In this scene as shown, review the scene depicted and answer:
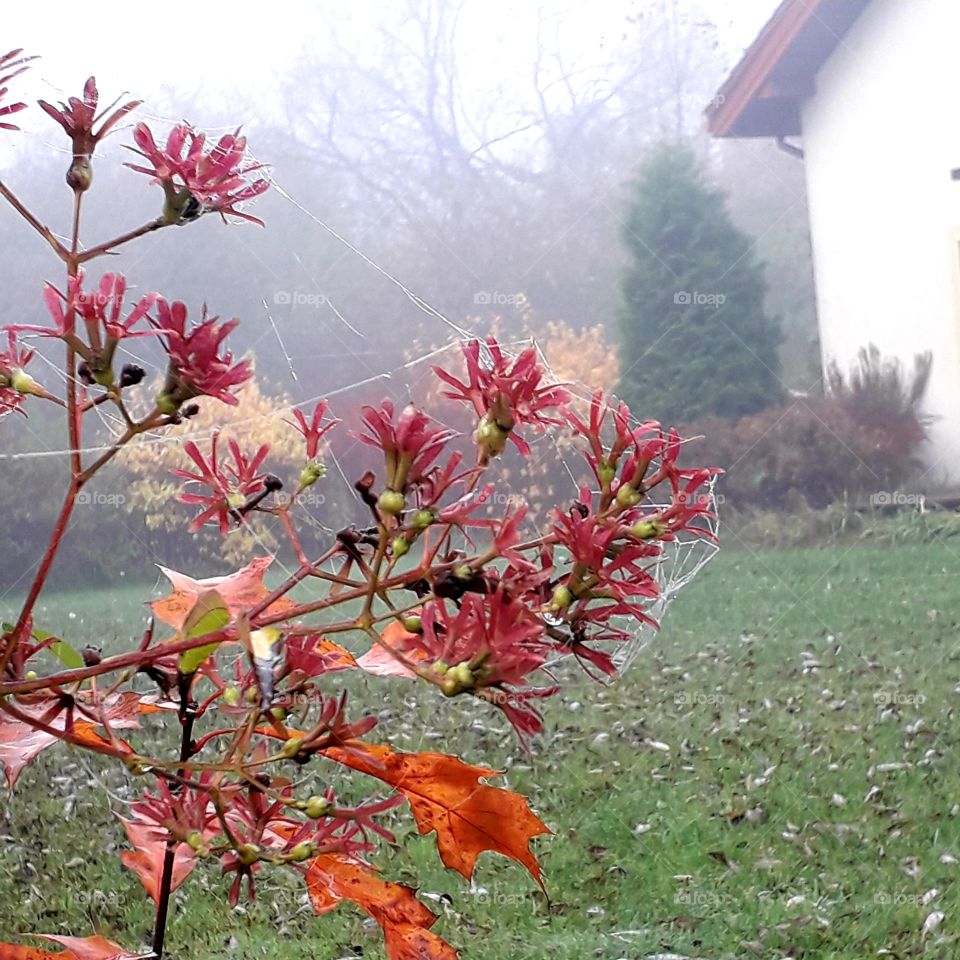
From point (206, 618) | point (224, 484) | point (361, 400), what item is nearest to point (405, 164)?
point (361, 400)

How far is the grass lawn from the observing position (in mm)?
1103

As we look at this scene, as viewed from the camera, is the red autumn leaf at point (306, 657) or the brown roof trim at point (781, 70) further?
the brown roof trim at point (781, 70)

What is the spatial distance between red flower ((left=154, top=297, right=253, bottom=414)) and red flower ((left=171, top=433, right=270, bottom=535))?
0.24 feet

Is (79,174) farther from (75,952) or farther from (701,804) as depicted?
(701,804)

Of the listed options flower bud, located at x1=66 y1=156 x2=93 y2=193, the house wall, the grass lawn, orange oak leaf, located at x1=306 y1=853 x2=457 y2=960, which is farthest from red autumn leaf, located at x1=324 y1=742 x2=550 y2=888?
the house wall

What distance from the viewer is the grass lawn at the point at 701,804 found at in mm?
1103

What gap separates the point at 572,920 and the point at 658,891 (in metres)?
0.10

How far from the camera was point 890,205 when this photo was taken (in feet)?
4.52

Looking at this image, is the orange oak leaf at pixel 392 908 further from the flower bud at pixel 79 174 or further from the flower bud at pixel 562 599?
the flower bud at pixel 79 174

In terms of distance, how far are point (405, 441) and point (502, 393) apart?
5cm

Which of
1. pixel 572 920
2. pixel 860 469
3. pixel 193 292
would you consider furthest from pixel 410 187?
pixel 572 920

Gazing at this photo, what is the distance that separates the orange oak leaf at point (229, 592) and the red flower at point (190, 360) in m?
0.07

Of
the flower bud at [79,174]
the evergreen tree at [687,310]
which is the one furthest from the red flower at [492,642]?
the evergreen tree at [687,310]

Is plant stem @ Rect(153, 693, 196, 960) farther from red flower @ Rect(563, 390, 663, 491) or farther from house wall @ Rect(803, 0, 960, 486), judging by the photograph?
house wall @ Rect(803, 0, 960, 486)
